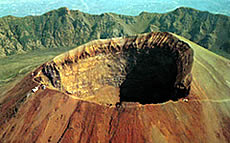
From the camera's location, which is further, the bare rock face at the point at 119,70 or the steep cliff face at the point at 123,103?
the bare rock face at the point at 119,70

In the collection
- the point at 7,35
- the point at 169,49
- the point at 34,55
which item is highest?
the point at 169,49

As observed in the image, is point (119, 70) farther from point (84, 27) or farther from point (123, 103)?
point (84, 27)

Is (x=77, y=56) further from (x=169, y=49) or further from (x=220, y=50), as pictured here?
(x=220, y=50)

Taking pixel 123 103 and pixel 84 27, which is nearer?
pixel 123 103

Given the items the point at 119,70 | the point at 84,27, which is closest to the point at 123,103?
the point at 119,70

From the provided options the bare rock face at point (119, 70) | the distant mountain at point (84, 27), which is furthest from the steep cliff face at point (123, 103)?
the distant mountain at point (84, 27)

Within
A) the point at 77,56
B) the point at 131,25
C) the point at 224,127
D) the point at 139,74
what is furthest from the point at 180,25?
the point at 224,127

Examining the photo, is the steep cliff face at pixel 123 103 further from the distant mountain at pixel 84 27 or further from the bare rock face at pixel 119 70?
the distant mountain at pixel 84 27
